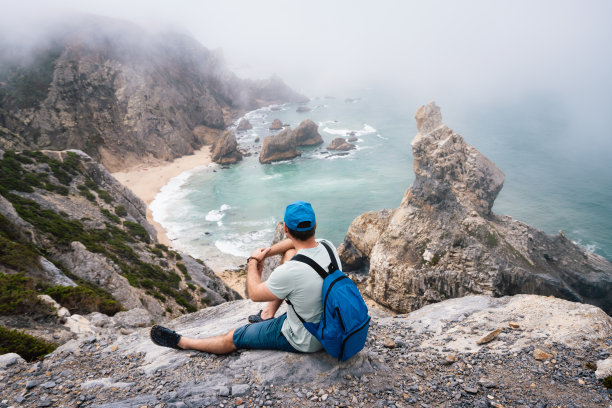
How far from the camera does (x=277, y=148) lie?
244 feet

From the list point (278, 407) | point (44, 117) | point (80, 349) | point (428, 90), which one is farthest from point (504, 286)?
point (428, 90)

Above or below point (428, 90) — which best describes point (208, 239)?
below

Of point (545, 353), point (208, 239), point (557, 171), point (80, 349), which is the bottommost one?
point (208, 239)

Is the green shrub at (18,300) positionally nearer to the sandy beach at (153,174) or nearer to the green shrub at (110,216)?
the green shrub at (110,216)

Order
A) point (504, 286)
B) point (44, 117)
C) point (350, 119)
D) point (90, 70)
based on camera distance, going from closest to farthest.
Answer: point (504, 286) < point (44, 117) < point (90, 70) < point (350, 119)

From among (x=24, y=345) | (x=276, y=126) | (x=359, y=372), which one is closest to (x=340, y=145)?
(x=276, y=126)

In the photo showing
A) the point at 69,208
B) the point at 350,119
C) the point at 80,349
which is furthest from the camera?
the point at 350,119

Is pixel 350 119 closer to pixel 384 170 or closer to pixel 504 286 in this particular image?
pixel 384 170

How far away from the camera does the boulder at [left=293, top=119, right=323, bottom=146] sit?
8269cm

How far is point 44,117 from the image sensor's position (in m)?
61.3

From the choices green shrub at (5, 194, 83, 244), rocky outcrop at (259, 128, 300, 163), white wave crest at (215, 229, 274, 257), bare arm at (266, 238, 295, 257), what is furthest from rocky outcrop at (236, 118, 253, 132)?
bare arm at (266, 238, 295, 257)

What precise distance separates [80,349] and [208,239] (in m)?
37.7

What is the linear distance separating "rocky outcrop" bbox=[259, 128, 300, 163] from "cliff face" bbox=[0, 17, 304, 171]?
19739 mm

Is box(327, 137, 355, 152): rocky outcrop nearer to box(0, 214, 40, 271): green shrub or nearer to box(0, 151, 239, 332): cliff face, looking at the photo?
box(0, 151, 239, 332): cliff face
